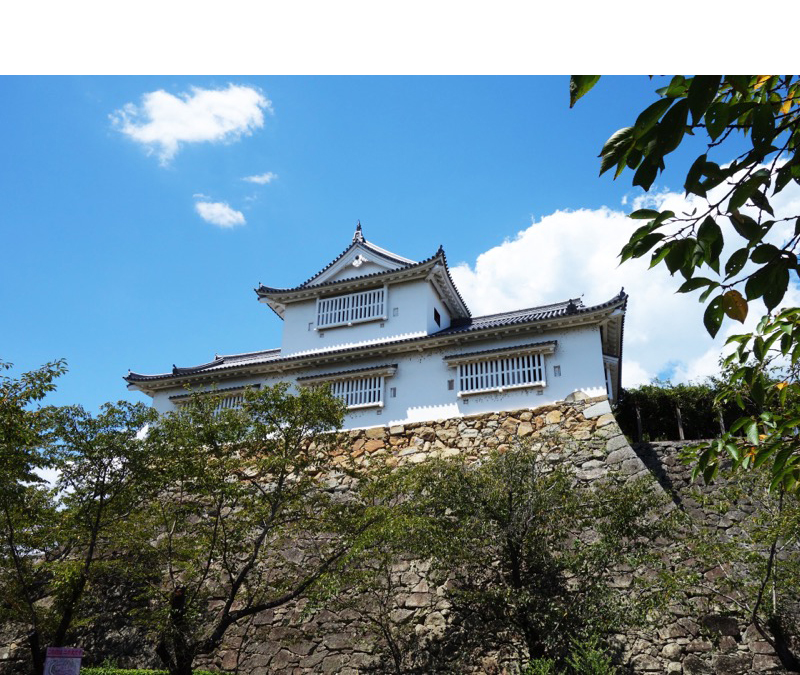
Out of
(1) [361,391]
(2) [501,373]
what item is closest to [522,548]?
(2) [501,373]

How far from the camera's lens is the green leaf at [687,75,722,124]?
5.55 feet

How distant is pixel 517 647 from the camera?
29.8 ft

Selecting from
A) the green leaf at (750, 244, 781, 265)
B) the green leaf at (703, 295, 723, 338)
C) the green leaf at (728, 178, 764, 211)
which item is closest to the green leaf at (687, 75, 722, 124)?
the green leaf at (728, 178, 764, 211)

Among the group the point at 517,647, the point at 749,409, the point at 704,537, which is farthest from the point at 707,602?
the point at 749,409

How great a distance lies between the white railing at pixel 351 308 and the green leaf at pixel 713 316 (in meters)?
14.1

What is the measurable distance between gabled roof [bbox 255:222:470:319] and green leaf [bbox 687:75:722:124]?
1407 centimetres

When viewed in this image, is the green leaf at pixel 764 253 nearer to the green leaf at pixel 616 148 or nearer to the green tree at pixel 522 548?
the green leaf at pixel 616 148

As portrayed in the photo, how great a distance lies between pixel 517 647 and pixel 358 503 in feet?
10.6

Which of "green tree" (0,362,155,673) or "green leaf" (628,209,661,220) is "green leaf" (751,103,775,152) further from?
"green tree" (0,362,155,673)

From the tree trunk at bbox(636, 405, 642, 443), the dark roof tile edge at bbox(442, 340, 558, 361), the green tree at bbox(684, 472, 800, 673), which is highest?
the dark roof tile edge at bbox(442, 340, 558, 361)

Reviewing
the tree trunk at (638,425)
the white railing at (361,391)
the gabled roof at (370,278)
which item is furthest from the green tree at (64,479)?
the tree trunk at (638,425)

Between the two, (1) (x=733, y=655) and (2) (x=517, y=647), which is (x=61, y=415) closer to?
(2) (x=517, y=647)

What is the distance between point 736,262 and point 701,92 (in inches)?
24.3

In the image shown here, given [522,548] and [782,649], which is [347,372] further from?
[782,649]
